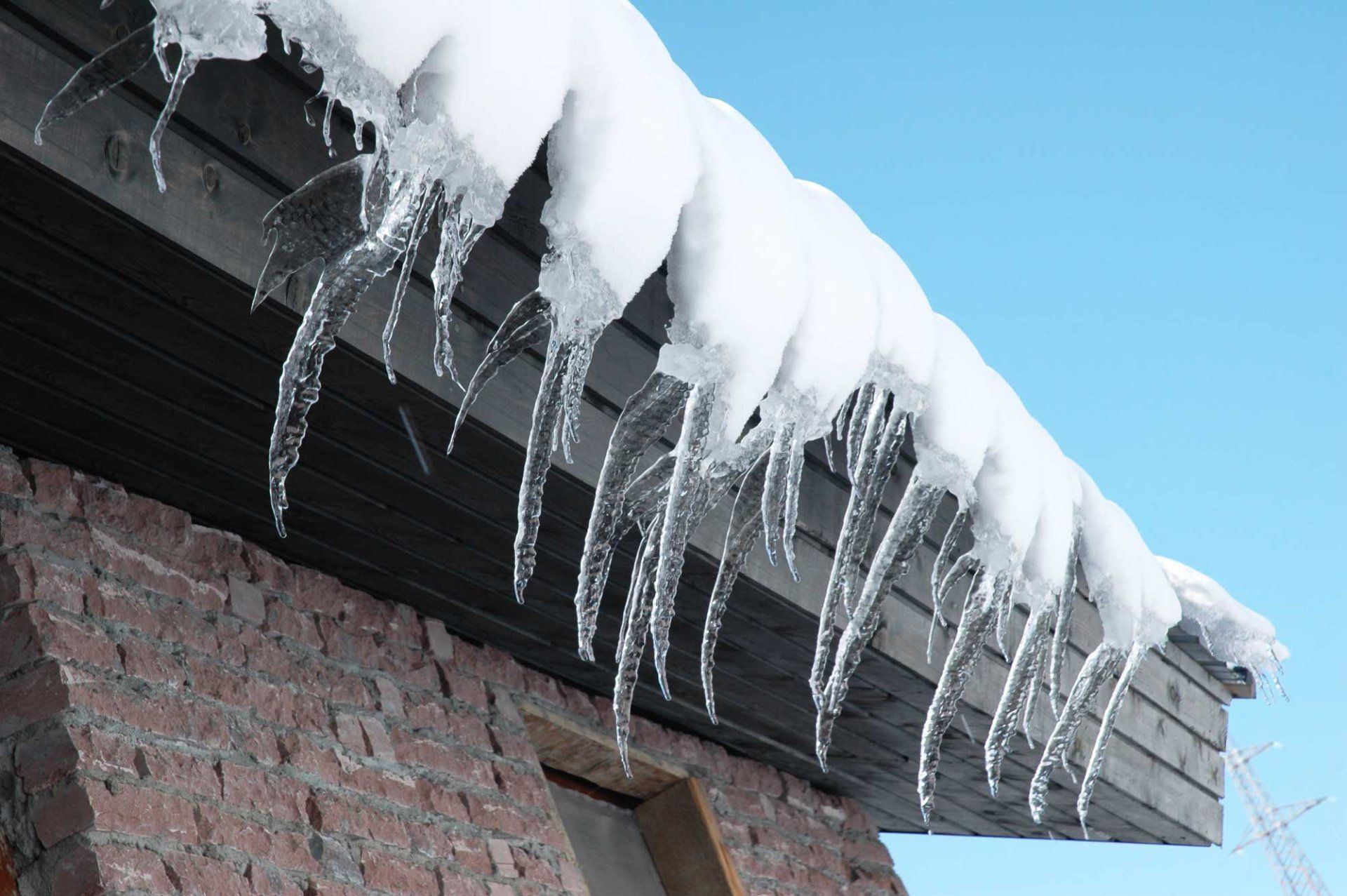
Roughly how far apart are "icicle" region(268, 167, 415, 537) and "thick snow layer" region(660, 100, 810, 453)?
41cm

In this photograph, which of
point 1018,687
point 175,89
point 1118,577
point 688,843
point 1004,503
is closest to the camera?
point 175,89

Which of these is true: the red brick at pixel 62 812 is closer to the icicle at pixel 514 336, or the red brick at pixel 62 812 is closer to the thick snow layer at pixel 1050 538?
the icicle at pixel 514 336

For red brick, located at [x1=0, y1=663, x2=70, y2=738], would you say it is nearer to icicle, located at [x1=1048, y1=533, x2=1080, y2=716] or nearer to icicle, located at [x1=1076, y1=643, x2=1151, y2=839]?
icicle, located at [x1=1048, y1=533, x2=1080, y2=716]

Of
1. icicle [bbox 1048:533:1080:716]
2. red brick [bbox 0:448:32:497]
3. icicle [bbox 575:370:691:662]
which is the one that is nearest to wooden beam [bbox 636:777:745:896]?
icicle [bbox 1048:533:1080:716]

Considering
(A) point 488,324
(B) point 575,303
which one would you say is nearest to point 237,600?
(A) point 488,324

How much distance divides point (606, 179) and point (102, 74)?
548 millimetres

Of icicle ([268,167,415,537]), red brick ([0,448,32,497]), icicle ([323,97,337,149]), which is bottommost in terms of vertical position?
icicle ([268,167,415,537])

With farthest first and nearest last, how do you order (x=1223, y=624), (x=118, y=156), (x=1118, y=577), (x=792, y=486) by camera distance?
(x=1223, y=624), (x=1118, y=577), (x=792, y=486), (x=118, y=156)

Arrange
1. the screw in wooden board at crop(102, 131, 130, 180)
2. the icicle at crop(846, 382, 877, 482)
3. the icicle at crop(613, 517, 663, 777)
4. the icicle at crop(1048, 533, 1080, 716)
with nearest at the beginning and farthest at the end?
the screw in wooden board at crop(102, 131, 130, 180) → the icicle at crop(613, 517, 663, 777) → the icicle at crop(846, 382, 877, 482) → the icicle at crop(1048, 533, 1080, 716)

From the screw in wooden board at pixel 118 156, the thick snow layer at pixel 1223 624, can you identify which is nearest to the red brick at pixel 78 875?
the screw in wooden board at pixel 118 156

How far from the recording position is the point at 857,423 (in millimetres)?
2178

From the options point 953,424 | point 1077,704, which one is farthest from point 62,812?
point 1077,704

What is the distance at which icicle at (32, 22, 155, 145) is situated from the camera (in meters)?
1.23

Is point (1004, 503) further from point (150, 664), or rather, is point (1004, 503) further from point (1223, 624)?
point (1223, 624)
